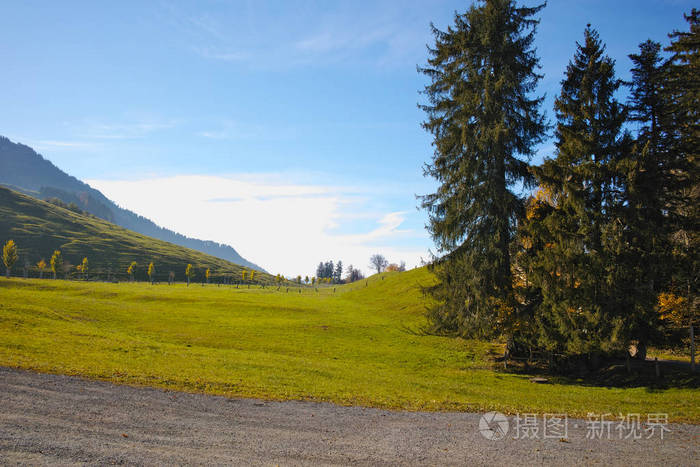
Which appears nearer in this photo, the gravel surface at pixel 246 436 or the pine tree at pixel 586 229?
the gravel surface at pixel 246 436

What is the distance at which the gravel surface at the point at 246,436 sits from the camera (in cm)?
845

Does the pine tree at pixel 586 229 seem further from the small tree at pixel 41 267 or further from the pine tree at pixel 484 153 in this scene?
the small tree at pixel 41 267

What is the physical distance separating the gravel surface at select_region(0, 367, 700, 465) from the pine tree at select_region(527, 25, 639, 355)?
9594 mm

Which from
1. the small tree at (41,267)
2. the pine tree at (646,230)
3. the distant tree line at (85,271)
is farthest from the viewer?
the small tree at (41,267)

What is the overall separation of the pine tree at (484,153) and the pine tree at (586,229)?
2229 mm

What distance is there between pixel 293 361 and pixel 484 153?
19965 mm

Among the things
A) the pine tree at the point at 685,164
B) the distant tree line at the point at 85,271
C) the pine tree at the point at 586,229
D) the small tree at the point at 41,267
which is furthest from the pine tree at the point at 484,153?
the small tree at the point at 41,267

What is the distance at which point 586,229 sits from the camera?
22297 millimetres

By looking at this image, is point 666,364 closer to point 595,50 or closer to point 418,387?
point 418,387

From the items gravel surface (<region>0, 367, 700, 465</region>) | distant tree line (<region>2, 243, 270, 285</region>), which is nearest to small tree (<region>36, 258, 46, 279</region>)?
distant tree line (<region>2, 243, 270, 285</region>)

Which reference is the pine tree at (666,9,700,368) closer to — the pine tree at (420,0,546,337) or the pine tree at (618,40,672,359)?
the pine tree at (618,40,672,359)

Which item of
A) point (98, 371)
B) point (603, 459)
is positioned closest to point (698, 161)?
point (603, 459)

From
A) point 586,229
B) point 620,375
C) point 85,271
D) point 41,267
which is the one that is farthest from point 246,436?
point 85,271

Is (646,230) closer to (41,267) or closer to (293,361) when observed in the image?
(293,361)
